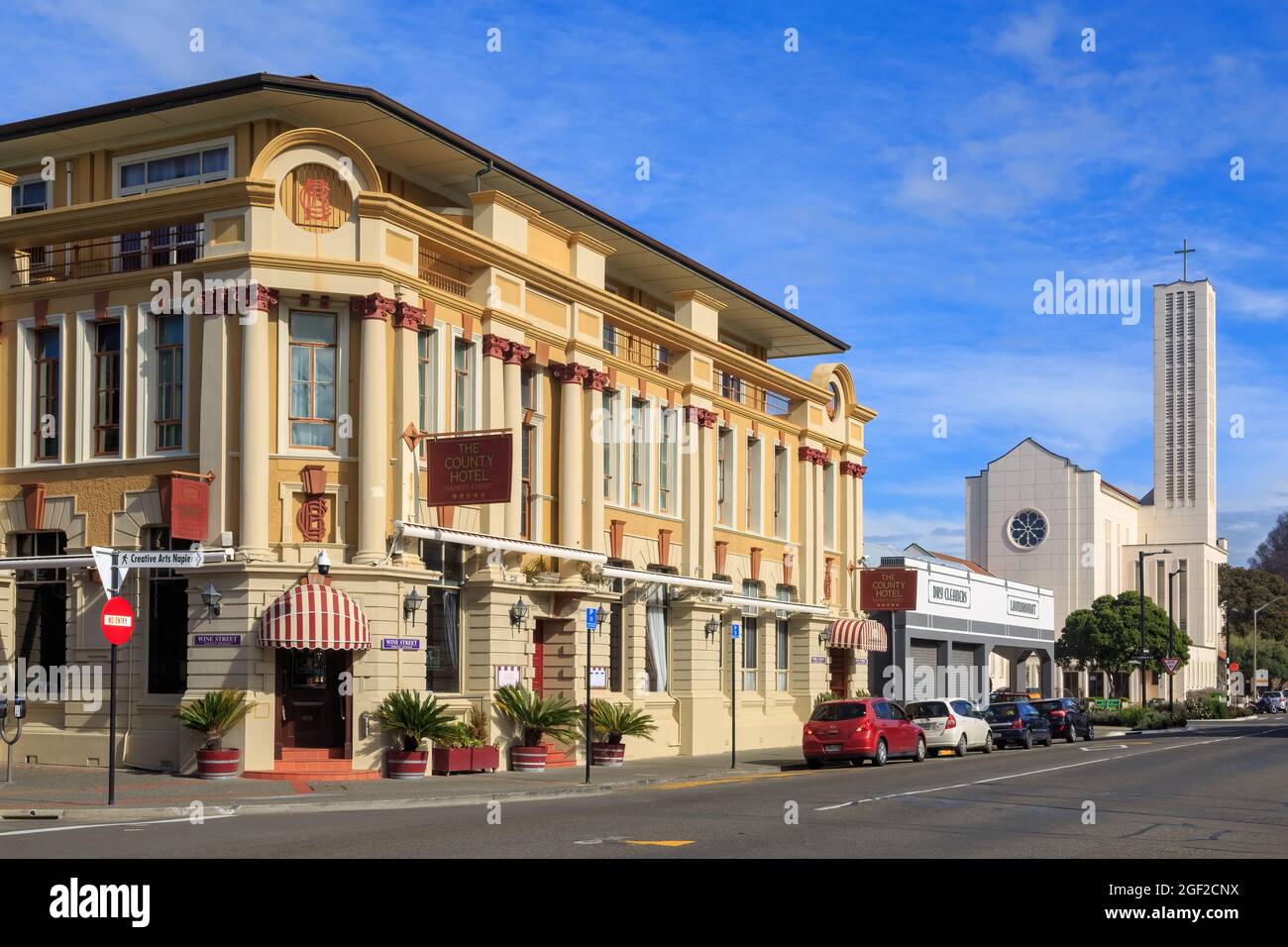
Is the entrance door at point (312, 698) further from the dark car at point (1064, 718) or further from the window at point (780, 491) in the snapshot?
the dark car at point (1064, 718)

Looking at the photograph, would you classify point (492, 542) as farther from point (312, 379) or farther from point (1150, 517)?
point (1150, 517)

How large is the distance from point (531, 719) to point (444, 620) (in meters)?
2.68

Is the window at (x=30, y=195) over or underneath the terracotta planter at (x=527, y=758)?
over

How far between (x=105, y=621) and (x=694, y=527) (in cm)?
2131

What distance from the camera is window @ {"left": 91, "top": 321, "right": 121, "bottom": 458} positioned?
1177 inches

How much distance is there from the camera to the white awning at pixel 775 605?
42.5 metres

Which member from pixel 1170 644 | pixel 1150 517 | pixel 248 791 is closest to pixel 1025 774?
pixel 248 791

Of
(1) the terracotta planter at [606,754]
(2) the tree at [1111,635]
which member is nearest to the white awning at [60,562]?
(1) the terracotta planter at [606,754]

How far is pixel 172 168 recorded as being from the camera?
103 ft

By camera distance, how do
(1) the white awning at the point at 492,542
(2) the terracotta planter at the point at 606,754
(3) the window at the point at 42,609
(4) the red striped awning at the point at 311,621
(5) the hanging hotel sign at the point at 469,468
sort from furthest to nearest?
(2) the terracotta planter at the point at 606,754, (3) the window at the point at 42,609, (1) the white awning at the point at 492,542, (5) the hanging hotel sign at the point at 469,468, (4) the red striped awning at the point at 311,621

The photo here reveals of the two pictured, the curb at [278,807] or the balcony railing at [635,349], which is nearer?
the curb at [278,807]

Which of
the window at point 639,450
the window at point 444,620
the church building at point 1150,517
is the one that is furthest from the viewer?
the church building at point 1150,517

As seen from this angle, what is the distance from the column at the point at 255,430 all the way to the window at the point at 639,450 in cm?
1238
